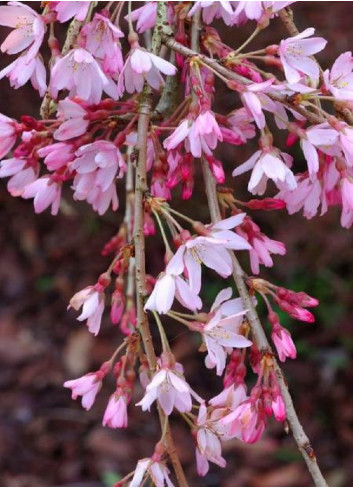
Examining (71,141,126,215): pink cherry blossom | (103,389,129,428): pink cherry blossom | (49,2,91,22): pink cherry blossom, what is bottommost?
(103,389,129,428): pink cherry blossom

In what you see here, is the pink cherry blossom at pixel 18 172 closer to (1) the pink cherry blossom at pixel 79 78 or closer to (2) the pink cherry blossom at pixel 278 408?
(1) the pink cherry blossom at pixel 79 78

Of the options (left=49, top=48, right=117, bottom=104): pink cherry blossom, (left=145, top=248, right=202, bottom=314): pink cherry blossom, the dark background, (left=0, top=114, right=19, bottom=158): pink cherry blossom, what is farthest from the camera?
the dark background

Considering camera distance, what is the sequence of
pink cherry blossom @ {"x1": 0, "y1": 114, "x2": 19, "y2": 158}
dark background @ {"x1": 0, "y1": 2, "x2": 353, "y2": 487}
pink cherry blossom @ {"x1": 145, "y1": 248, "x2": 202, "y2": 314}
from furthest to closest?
1. dark background @ {"x1": 0, "y1": 2, "x2": 353, "y2": 487}
2. pink cherry blossom @ {"x1": 0, "y1": 114, "x2": 19, "y2": 158}
3. pink cherry blossom @ {"x1": 145, "y1": 248, "x2": 202, "y2": 314}

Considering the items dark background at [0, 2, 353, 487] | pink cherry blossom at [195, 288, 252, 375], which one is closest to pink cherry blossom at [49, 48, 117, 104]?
pink cherry blossom at [195, 288, 252, 375]

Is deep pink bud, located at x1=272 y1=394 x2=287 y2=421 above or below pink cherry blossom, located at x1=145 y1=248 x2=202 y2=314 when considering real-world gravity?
below

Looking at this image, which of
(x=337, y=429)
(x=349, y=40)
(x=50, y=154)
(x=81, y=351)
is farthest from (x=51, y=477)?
(x=50, y=154)

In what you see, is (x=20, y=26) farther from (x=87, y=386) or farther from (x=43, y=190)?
(x=87, y=386)

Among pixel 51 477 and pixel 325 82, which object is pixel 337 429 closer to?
pixel 51 477

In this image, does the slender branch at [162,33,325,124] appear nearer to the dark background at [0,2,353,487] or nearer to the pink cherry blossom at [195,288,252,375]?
the pink cherry blossom at [195,288,252,375]

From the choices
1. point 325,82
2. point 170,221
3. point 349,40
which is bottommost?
point 349,40
